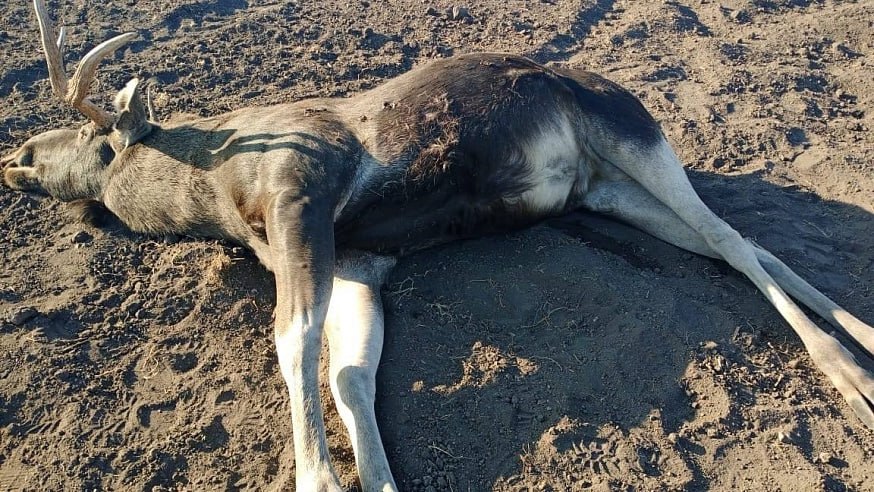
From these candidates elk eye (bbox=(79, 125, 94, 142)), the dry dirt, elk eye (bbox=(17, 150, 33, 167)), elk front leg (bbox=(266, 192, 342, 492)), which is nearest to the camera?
elk front leg (bbox=(266, 192, 342, 492))

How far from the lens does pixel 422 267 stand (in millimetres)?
4633

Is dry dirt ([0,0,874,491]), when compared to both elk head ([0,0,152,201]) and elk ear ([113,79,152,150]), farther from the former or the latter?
elk ear ([113,79,152,150])

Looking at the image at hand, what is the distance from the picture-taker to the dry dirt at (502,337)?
3.53 meters

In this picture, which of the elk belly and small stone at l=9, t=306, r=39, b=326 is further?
the elk belly

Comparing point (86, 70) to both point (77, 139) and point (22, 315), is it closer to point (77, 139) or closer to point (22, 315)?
point (77, 139)

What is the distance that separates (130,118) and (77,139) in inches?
25.0

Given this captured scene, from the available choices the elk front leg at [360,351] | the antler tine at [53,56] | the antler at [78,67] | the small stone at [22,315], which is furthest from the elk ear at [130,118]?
the elk front leg at [360,351]

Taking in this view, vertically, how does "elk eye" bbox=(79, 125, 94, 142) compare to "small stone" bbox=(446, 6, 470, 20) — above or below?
below

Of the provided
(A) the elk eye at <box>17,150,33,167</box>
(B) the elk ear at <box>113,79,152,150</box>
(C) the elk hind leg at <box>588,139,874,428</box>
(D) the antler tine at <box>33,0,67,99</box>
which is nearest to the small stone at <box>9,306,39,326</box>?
(B) the elk ear at <box>113,79,152,150</box>

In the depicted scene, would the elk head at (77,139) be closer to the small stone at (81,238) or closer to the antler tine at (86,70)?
the antler tine at (86,70)

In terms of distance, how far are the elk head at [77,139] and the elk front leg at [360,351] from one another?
1822mm

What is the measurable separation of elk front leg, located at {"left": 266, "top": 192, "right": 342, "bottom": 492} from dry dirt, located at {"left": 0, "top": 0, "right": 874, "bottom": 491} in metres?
0.31

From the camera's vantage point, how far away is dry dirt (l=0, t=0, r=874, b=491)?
3531mm

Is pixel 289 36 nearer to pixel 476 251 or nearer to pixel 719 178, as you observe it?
pixel 476 251
